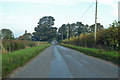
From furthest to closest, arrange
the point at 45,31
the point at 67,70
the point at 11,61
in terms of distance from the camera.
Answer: the point at 45,31 < the point at 11,61 < the point at 67,70

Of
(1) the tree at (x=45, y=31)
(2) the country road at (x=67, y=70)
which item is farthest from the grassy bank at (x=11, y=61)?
(1) the tree at (x=45, y=31)

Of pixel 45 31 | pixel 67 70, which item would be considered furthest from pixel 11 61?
pixel 45 31

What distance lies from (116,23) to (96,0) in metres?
8.80

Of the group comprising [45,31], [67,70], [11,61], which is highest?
→ [45,31]

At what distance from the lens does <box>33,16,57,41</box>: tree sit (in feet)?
297

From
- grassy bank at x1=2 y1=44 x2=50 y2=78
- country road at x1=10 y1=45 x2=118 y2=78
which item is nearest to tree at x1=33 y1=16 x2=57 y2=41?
grassy bank at x1=2 y1=44 x2=50 y2=78

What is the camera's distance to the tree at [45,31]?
90438mm

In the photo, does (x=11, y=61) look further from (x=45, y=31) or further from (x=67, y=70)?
(x=45, y=31)

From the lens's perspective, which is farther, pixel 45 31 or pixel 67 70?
pixel 45 31

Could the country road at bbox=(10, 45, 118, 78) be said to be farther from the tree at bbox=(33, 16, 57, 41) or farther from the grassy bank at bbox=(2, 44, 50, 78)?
the tree at bbox=(33, 16, 57, 41)

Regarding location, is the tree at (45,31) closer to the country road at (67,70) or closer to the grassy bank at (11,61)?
the grassy bank at (11,61)

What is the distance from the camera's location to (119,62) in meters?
11.5

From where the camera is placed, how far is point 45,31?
92000mm

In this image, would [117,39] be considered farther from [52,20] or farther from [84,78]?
[52,20]
